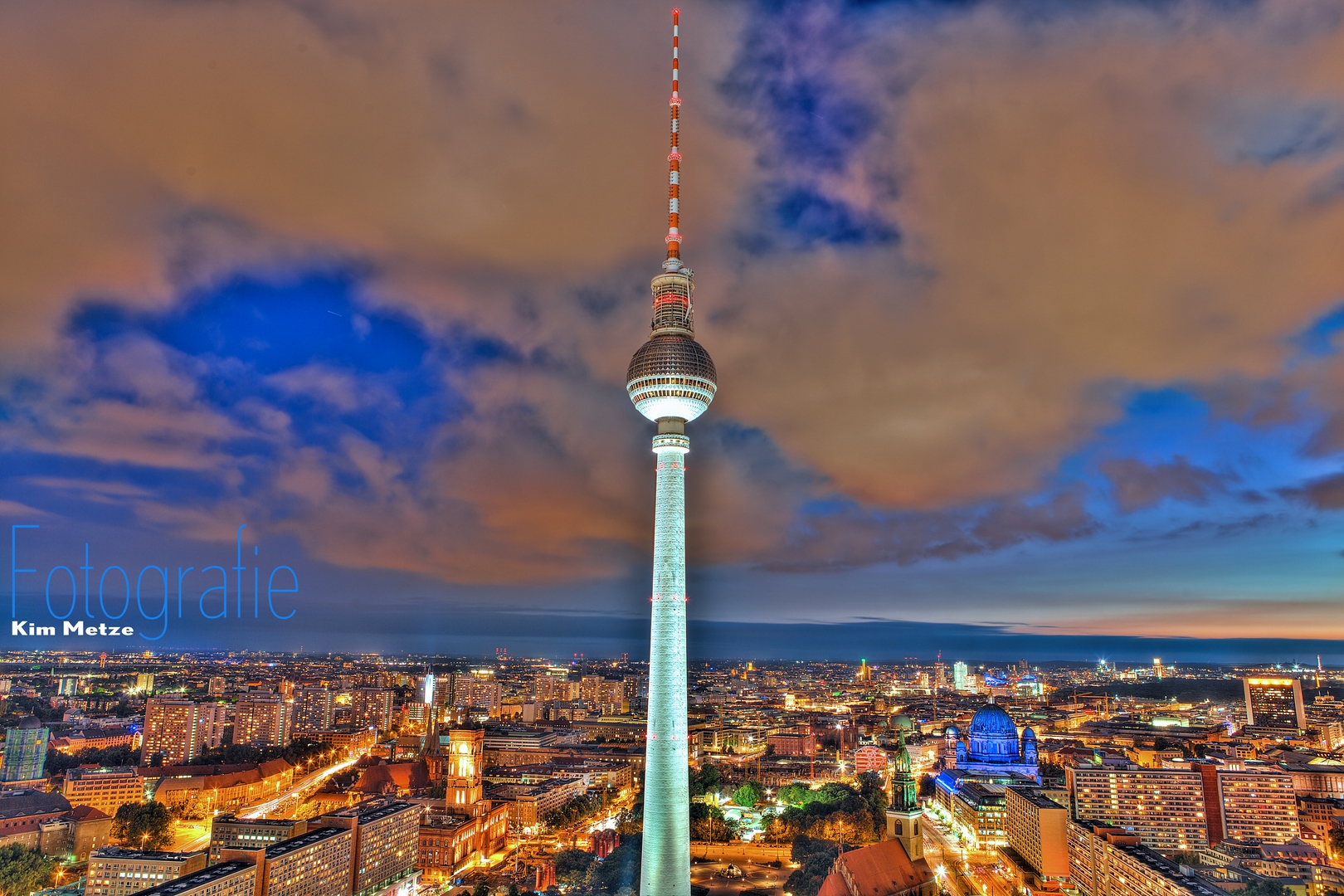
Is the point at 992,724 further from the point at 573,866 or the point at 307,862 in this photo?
the point at 307,862

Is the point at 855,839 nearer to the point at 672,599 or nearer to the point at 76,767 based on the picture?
the point at 672,599

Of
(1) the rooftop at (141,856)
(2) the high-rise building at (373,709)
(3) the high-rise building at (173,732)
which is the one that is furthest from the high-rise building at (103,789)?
(2) the high-rise building at (373,709)

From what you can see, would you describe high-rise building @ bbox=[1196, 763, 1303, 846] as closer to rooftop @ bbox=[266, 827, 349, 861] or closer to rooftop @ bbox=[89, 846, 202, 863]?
rooftop @ bbox=[266, 827, 349, 861]

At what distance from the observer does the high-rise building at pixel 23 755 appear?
255 ft

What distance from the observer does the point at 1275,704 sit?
146875 millimetres

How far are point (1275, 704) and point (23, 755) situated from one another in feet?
595

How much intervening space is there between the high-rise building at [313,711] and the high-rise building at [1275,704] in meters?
143

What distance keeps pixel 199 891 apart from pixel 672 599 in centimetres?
2847

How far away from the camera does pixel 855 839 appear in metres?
60.7

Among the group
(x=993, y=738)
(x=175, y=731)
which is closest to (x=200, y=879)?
(x=175, y=731)

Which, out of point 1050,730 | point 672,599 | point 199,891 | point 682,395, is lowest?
point 1050,730

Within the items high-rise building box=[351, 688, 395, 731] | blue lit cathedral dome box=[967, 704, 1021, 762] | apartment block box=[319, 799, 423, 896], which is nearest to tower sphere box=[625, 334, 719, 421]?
apartment block box=[319, 799, 423, 896]

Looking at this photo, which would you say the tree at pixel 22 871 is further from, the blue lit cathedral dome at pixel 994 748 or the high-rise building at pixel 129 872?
the blue lit cathedral dome at pixel 994 748

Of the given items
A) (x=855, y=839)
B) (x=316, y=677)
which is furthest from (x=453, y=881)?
(x=316, y=677)
